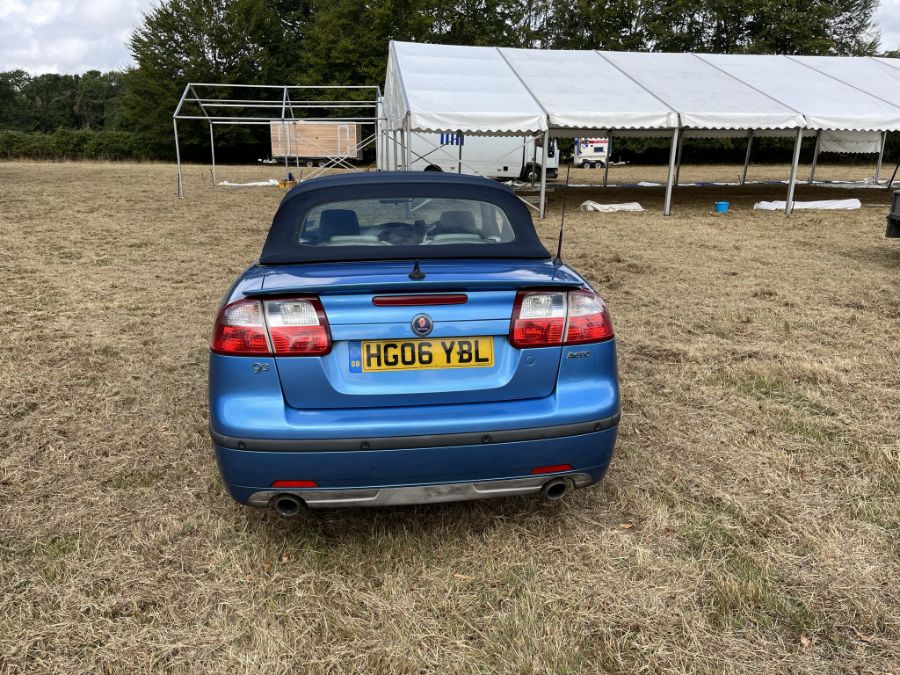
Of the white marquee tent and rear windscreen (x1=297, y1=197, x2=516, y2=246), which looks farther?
the white marquee tent

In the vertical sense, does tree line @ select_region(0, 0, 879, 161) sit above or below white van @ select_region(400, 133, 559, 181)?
above

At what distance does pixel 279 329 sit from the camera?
7.32 ft

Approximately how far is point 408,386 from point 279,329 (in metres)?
0.49

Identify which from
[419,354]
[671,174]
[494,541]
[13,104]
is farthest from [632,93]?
[13,104]

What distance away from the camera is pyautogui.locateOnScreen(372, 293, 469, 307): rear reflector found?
224cm

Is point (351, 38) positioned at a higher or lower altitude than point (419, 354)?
higher

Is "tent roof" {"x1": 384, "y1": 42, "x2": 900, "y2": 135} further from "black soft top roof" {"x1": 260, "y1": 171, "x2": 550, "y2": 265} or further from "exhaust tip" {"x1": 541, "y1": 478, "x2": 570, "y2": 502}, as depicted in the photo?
"exhaust tip" {"x1": 541, "y1": 478, "x2": 570, "y2": 502}

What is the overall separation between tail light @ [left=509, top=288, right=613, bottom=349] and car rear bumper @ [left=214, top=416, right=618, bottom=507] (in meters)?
0.35

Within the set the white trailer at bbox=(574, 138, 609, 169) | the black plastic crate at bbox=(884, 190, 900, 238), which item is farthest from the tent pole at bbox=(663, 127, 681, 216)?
the white trailer at bbox=(574, 138, 609, 169)

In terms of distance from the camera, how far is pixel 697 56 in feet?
58.5

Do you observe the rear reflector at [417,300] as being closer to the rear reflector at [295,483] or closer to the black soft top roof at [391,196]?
the black soft top roof at [391,196]

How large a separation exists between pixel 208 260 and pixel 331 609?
777 cm

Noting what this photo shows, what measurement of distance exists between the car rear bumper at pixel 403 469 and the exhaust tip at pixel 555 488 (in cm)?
3

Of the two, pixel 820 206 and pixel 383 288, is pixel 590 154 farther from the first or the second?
pixel 383 288
